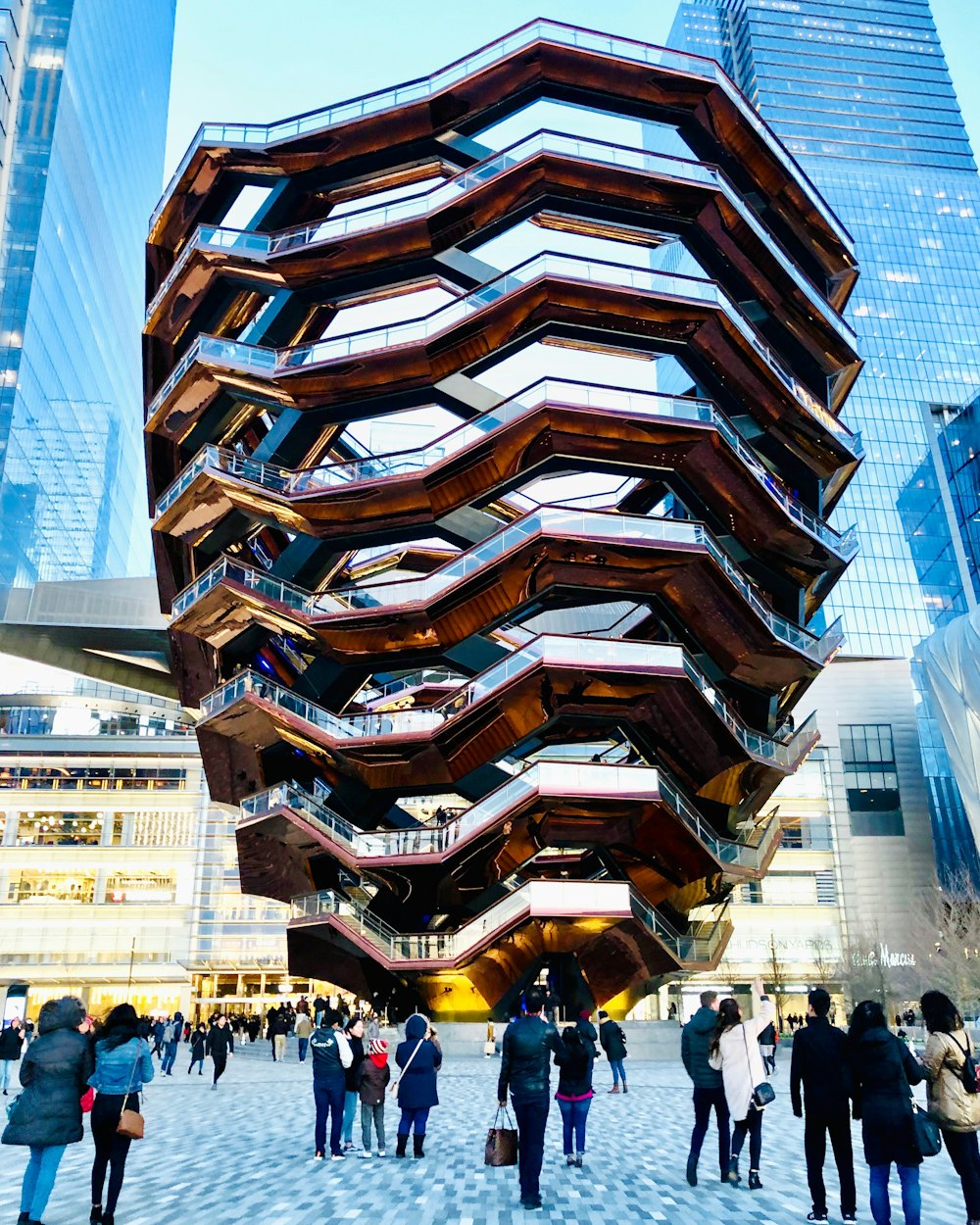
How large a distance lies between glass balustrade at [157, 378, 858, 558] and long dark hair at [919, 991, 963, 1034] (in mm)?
25545

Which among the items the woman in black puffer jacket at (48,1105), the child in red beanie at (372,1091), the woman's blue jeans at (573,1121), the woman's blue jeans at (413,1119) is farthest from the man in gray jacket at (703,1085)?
the woman in black puffer jacket at (48,1105)

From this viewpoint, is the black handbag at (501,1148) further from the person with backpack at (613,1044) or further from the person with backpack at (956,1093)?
the person with backpack at (613,1044)

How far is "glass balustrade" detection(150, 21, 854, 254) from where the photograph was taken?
1417 inches

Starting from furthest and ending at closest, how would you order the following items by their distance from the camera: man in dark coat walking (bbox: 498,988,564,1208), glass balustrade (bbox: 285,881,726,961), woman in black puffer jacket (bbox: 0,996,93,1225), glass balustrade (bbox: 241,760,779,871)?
1. glass balustrade (bbox: 241,760,779,871)
2. glass balustrade (bbox: 285,881,726,961)
3. man in dark coat walking (bbox: 498,988,564,1208)
4. woman in black puffer jacket (bbox: 0,996,93,1225)

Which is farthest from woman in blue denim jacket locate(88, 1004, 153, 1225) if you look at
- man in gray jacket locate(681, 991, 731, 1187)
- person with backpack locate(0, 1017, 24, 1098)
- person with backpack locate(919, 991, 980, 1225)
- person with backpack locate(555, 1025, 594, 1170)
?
person with backpack locate(0, 1017, 24, 1098)

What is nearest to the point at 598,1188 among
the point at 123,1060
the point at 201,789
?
the point at 123,1060

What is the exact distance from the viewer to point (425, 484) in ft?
111

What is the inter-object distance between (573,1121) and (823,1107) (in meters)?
4.12

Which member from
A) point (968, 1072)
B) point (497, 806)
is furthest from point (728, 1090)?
point (497, 806)

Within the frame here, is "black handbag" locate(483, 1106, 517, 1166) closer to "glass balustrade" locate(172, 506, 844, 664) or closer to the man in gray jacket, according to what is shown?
the man in gray jacket

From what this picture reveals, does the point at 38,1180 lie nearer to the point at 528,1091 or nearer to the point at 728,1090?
the point at 528,1091

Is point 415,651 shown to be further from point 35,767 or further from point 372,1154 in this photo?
point 35,767

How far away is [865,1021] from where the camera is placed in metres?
8.75

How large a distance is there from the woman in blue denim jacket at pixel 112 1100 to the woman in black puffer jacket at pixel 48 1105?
38 cm
